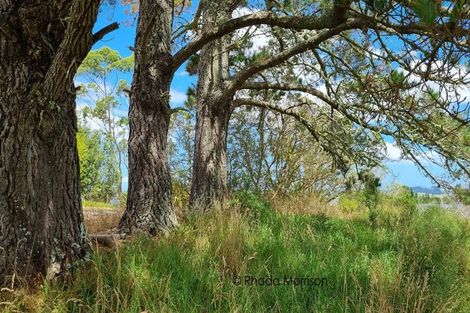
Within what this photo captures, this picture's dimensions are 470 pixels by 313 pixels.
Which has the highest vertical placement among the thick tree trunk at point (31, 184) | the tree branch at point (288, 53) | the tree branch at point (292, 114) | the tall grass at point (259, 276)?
the tree branch at point (288, 53)

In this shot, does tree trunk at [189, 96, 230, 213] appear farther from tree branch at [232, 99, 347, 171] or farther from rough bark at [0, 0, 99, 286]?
rough bark at [0, 0, 99, 286]

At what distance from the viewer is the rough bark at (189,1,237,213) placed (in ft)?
24.9

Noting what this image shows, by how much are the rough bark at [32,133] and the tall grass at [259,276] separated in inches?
13.8

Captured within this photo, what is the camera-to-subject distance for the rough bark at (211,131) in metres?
7.60

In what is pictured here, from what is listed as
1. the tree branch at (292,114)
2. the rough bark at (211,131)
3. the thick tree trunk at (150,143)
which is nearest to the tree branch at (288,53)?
the rough bark at (211,131)

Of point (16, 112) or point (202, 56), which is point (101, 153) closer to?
point (202, 56)

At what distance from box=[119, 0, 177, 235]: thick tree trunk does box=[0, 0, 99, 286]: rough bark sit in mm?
2072

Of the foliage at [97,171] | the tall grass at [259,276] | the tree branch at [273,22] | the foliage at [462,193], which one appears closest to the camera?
the tall grass at [259,276]

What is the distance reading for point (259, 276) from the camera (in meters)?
3.62

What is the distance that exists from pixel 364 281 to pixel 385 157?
446 cm

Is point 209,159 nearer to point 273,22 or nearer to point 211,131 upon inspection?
point 211,131

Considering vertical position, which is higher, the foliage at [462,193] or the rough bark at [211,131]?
the rough bark at [211,131]

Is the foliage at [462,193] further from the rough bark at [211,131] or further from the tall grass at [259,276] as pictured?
the rough bark at [211,131]

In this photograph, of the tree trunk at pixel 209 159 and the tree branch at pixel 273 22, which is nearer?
the tree branch at pixel 273 22
